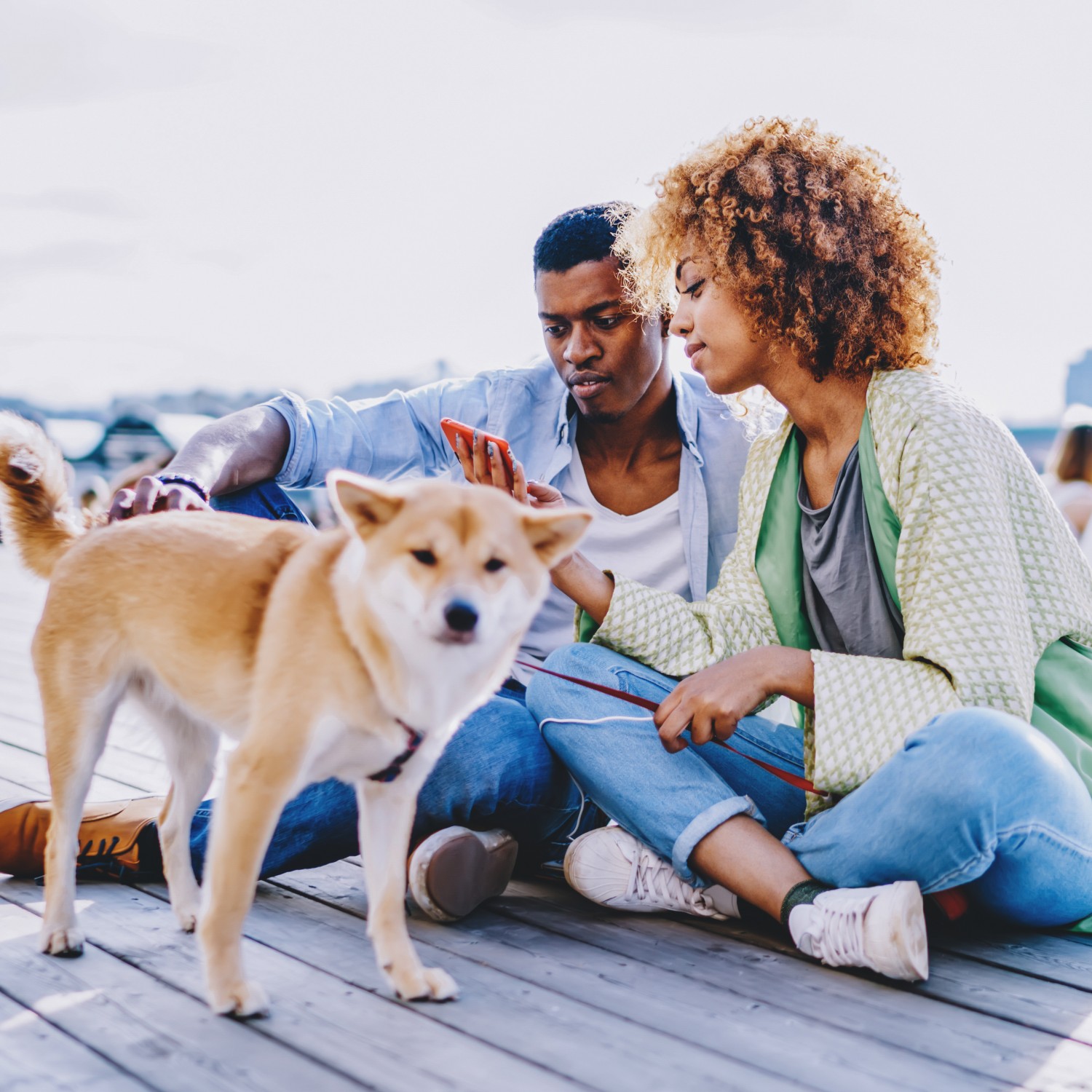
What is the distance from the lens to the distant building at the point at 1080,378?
60.5 feet

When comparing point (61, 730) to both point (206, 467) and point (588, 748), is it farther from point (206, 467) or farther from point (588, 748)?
point (588, 748)

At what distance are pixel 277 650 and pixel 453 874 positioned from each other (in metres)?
0.70

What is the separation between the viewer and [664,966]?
1789 mm

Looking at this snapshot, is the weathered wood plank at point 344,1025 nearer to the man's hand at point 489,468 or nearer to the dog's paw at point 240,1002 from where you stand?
the dog's paw at point 240,1002

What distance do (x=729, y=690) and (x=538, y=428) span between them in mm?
1218

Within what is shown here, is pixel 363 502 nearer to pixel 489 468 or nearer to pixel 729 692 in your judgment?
pixel 489 468

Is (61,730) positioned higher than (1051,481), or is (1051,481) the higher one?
(1051,481)

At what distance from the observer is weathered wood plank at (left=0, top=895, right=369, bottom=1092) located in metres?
1.32

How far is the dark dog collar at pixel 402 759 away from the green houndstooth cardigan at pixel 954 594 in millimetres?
778

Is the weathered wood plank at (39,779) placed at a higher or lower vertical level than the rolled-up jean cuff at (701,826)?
Result: lower

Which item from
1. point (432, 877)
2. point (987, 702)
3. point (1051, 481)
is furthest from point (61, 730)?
point (1051, 481)

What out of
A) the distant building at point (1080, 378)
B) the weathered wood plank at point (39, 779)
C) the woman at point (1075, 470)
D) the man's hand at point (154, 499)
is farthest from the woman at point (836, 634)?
the distant building at point (1080, 378)

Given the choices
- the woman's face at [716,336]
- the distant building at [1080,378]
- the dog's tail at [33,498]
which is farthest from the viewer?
the distant building at [1080,378]

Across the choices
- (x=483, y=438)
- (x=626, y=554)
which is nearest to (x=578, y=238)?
(x=626, y=554)
